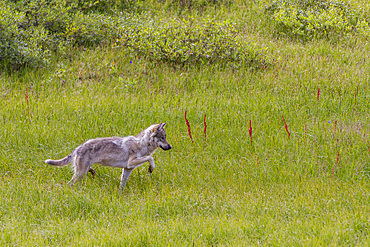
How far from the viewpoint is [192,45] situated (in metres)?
13.4

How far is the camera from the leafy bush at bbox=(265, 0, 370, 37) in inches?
603

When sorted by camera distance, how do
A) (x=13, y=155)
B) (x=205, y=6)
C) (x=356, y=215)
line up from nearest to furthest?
(x=356, y=215), (x=13, y=155), (x=205, y=6)

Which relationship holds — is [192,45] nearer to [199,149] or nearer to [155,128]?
[199,149]

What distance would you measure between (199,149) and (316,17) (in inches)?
372

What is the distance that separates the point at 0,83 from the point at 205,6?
9397 mm

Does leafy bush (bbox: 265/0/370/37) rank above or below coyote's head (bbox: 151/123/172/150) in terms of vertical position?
above

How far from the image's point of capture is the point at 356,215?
6.29 m

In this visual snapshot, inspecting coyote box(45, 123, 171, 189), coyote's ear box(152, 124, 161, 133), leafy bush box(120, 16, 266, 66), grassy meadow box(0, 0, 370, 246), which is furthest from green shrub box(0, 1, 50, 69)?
coyote's ear box(152, 124, 161, 133)

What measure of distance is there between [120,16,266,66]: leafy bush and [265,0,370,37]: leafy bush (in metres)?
2.78

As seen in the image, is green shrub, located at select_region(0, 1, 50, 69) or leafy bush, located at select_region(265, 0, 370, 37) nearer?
green shrub, located at select_region(0, 1, 50, 69)

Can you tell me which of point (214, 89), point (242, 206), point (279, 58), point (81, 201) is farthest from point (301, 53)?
point (81, 201)

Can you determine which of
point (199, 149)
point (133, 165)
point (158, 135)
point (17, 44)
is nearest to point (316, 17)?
point (199, 149)

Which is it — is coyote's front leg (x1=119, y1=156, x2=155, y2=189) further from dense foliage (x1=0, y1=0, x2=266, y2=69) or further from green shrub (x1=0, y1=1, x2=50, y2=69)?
green shrub (x1=0, y1=1, x2=50, y2=69)

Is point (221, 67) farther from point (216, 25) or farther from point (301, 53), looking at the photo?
point (301, 53)
